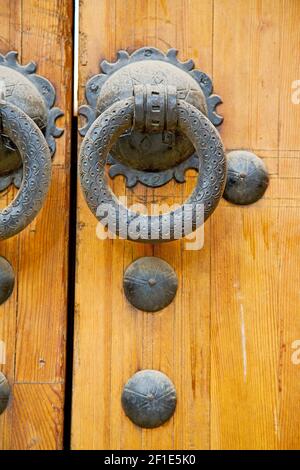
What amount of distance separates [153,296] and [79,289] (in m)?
0.12

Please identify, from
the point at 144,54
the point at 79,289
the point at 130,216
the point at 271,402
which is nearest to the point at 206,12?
the point at 144,54

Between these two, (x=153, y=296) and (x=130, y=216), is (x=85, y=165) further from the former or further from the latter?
(x=153, y=296)

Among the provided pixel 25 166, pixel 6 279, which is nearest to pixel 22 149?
pixel 25 166

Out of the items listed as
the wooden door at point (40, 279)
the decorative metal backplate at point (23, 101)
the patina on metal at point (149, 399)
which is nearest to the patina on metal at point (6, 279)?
the wooden door at point (40, 279)

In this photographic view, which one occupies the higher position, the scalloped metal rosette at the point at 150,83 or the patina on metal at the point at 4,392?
the scalloped metal rosette at the point at 150,83

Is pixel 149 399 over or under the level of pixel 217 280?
under

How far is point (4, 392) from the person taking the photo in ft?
4.02

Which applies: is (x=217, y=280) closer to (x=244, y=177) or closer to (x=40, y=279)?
(x=244, y=177)

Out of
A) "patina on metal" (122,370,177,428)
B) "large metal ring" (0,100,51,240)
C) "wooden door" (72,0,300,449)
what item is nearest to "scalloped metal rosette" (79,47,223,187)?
"wooden door" (72,0,300,449)

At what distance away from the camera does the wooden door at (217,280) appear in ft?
4.09

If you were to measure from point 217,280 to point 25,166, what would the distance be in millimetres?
349

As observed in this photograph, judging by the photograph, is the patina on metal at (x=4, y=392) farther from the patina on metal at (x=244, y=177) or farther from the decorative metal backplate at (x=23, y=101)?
the patina on metal at (x=244, y=177)

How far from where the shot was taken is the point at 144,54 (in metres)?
1.27

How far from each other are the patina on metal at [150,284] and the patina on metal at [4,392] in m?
0.23
